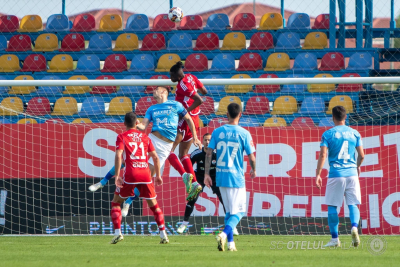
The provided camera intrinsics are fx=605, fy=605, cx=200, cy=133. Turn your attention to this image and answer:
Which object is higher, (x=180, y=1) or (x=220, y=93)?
(x=180, y=1)

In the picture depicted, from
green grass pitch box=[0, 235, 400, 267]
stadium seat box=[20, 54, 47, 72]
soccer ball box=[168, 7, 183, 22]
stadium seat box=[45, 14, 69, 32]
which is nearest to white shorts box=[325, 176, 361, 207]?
green grass pitch box=[0, 235, 400, 267]

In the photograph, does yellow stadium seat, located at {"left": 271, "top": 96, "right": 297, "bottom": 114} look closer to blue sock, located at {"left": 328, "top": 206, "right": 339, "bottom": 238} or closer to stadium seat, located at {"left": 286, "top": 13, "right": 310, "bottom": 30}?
stadium seat, located at {"left": 286, "top": 13, "right": 310, "bottom": 30}

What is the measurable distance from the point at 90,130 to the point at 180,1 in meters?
6.46

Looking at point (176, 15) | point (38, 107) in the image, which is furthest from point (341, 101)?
point (38, 107)

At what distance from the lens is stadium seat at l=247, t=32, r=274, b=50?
16.6m

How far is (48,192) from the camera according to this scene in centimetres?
1200

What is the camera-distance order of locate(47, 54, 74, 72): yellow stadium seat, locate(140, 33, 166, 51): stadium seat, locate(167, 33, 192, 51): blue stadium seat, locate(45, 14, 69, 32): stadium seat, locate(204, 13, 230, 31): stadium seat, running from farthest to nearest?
locate(45, 14, 69, 32): stadium seat, locate(204, 13, 230, 31): stadium seat, locate(140, 33, 166, 51): stadium seat, locate(167, 33, 192, 51): blue stadium seat, locate(47, 54, 74, 72): yellow stadium seat

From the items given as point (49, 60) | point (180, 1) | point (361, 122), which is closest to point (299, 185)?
point (361, 122)

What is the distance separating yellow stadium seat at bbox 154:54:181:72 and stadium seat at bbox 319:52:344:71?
3.83m

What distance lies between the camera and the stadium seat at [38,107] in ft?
46.2

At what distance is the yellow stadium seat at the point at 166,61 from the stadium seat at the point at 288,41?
280 cm

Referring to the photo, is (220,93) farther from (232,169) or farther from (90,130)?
(232,169)

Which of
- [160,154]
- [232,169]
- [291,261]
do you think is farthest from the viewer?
[160,154]

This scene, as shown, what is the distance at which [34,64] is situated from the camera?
16.7 m
